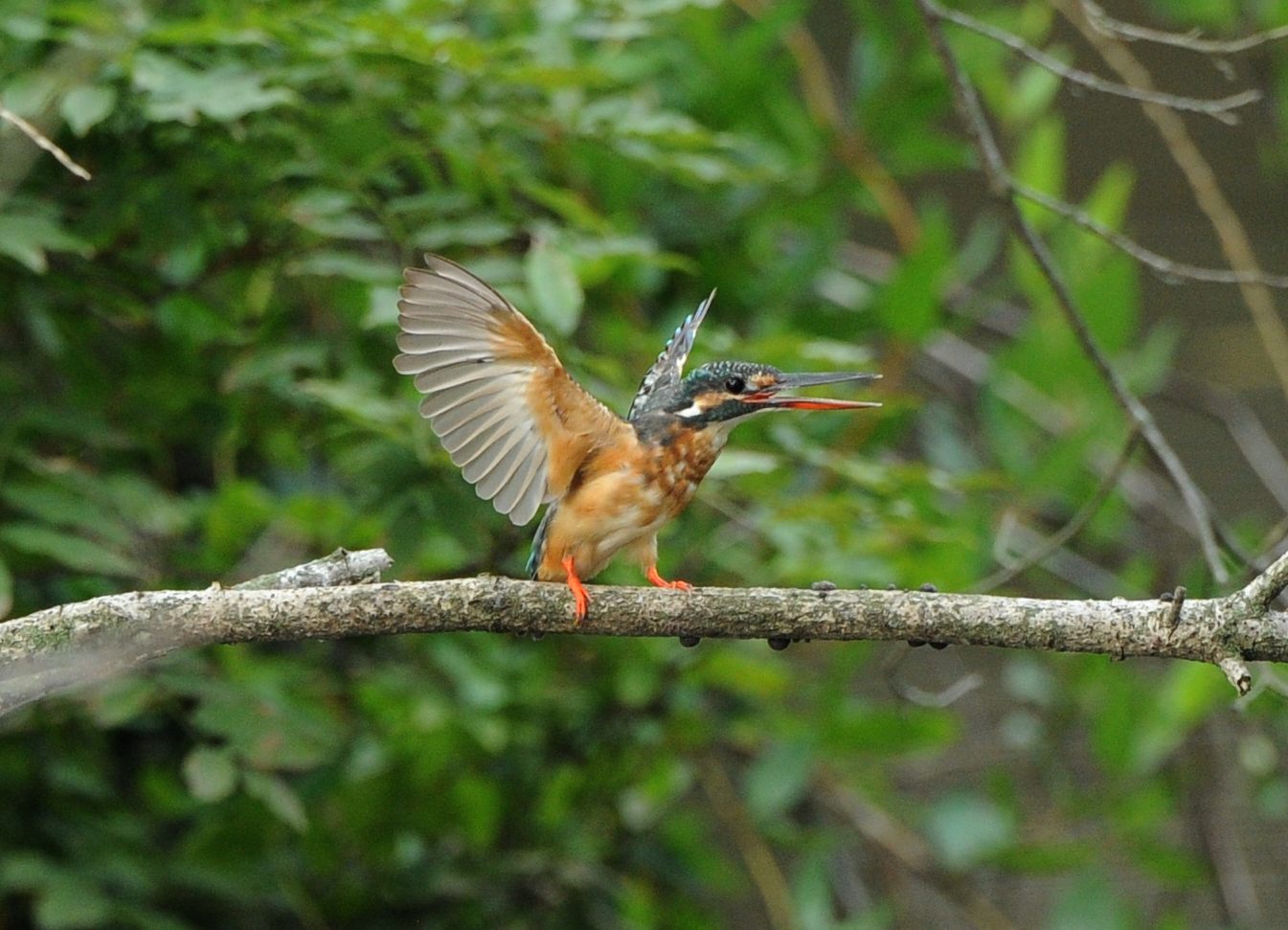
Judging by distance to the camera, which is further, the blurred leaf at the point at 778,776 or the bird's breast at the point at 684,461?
the blurred leaf at the point at 778,776

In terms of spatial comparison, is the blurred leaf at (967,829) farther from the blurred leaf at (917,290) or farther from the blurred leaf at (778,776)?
the blurred leaf at (917,290)

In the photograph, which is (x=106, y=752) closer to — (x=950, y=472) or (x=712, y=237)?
(x=712, y=237)

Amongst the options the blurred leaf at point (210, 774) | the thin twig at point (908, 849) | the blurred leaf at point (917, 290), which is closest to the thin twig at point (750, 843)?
the thin twig at point (908, 849)

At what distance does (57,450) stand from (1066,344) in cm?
199

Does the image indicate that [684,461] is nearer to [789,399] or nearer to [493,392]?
[789,399]

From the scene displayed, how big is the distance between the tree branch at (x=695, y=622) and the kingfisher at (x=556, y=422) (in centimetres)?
29

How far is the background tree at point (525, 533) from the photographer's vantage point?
238 centimetres

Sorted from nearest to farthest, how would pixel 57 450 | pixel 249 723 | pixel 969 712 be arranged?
pixel 249 723 → pixel 57 450 → pixel 969 712

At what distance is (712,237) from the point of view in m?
3.23

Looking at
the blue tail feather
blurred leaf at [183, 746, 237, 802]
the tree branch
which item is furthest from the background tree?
the tree branch

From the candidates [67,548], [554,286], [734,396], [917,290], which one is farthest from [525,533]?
[917,290]

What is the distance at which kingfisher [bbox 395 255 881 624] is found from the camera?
1939 mm

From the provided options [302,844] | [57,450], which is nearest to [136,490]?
[57,450]

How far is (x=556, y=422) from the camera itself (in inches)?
82.5
